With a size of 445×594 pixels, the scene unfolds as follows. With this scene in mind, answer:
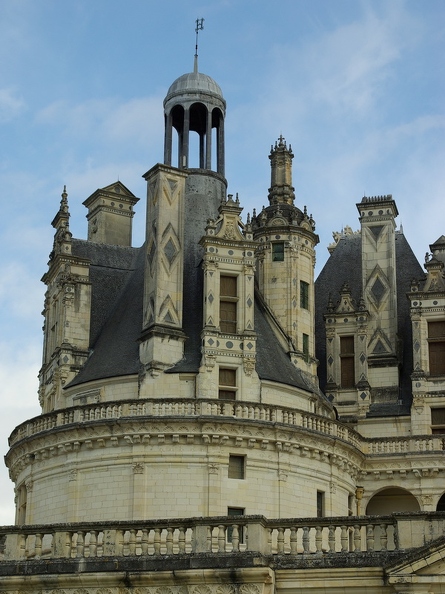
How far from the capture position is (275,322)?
42812mm

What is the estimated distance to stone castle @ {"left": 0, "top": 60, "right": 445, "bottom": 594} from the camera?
122ft

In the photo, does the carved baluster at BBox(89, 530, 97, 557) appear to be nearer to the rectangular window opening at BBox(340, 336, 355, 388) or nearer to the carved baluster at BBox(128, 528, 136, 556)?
the carved baluster at BBox(128, 528, 136, 556)

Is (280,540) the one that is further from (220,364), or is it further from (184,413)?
(220,364)

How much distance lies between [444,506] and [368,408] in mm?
4476

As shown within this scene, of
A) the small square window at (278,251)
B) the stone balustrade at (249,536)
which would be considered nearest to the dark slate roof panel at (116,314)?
the small square window at (278,251)

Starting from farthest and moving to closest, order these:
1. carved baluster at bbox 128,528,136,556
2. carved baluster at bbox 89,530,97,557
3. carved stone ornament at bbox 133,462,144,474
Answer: carved stone ornament at bbox 133,462,144,474 < carved baluster at bbox 89,530,97,557 < carved baluster at bbox 128,528,136,556

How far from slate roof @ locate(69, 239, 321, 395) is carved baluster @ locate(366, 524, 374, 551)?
61.1 ft

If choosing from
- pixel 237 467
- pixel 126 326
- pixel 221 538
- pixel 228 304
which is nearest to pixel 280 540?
pixel 221 538

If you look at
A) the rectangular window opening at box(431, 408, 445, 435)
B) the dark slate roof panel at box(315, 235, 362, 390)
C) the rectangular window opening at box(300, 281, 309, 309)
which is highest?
the dark slate roof panel at box(315, 235, 362, 390)

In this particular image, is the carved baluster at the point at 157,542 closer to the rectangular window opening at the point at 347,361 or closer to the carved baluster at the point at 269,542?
the carved baluster at the point at 269,542

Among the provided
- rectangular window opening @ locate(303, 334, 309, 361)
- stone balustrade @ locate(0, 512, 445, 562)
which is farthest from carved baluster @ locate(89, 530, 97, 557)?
rectangular window opening @ locate(303, 334, 309, 361)

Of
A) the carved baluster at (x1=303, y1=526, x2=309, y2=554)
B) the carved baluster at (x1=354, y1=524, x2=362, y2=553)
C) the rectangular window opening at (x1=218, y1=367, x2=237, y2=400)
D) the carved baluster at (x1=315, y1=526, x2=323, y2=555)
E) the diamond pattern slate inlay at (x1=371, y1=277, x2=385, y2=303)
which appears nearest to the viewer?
the carved baluster at (x1=303, y1=526, x2=309, y2=554)

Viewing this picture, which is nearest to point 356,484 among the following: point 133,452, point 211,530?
point 133,452

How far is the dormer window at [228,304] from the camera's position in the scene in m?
40.3
